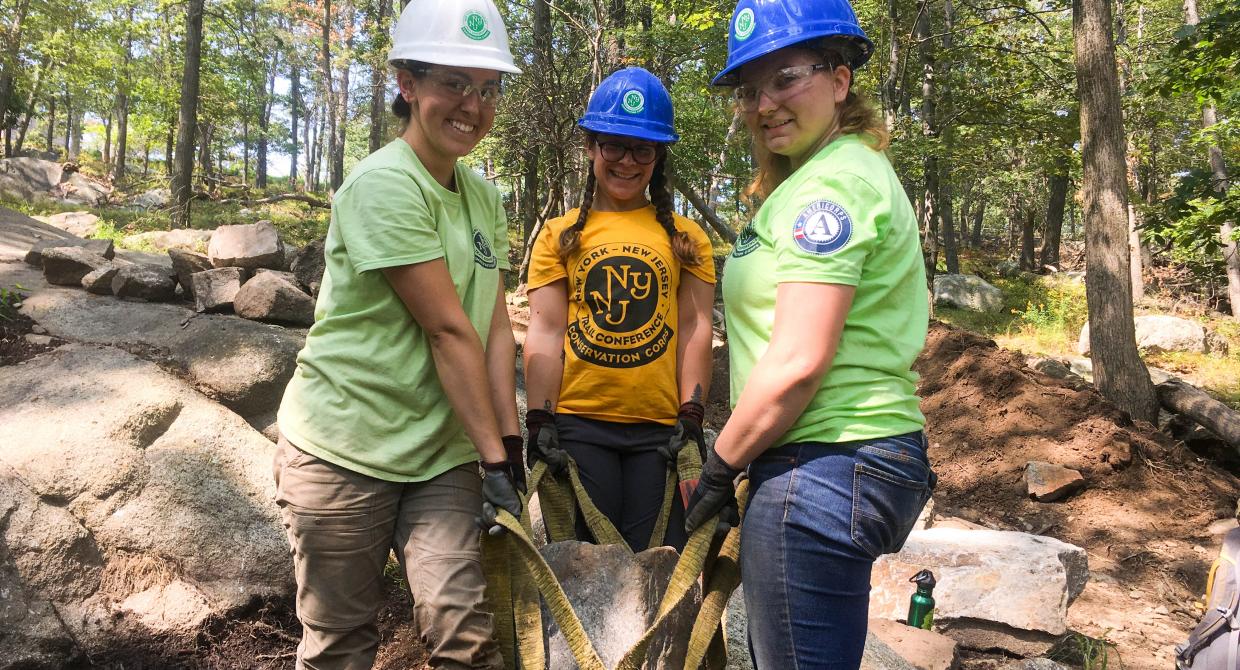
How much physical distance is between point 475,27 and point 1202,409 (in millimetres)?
7098

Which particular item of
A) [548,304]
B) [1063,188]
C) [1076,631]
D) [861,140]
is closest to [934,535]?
[1076,631]

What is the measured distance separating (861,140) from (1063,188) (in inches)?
914

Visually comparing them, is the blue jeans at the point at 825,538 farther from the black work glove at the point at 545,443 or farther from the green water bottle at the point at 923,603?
the green water bottle at the point at 923,603

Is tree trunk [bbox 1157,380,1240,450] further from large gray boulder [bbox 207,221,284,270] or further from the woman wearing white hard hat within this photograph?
large gray boulder [bbox 207,221,284,270]

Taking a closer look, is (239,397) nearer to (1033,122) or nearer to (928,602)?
(928,602)

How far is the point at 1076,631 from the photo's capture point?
150 inches

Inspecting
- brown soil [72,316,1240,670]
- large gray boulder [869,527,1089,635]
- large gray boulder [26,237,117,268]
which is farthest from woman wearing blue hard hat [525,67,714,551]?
large gray boulder [26,237,117,268]

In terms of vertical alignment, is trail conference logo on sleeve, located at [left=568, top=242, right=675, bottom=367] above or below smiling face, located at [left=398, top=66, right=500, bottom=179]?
below

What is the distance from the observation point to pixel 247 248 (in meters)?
7.04

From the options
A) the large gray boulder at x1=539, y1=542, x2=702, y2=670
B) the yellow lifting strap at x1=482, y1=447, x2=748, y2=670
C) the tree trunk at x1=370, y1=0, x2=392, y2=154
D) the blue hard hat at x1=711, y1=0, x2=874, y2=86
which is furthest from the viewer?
the tree trunk at x1=370, y1=0, x2=392, y2=154

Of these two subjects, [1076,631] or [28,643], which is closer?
[28,643]

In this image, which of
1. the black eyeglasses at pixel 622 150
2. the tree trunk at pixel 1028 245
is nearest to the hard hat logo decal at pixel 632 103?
the black eyeglasses at pixel 622 150

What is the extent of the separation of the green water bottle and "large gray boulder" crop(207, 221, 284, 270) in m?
6.22

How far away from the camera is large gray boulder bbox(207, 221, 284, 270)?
690 centimetres
